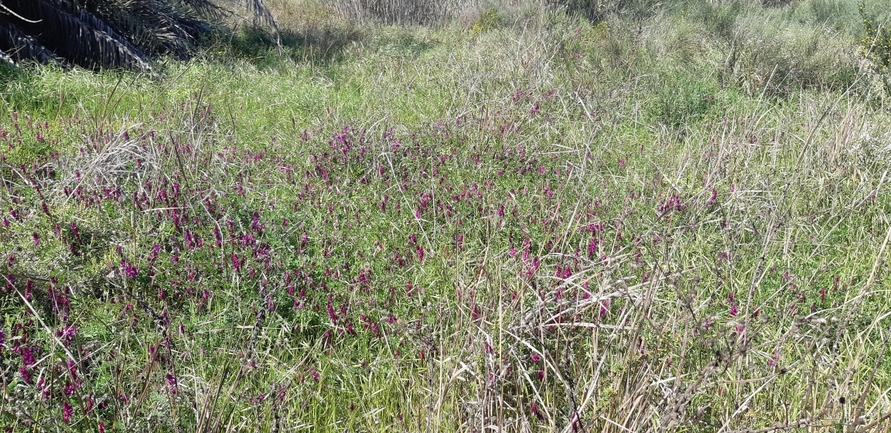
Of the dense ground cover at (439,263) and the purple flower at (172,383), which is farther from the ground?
the purple flower at (172,383)

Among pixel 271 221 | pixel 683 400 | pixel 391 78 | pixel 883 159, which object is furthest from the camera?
pixel 391 78

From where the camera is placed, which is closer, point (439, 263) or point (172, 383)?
point (172, 383)

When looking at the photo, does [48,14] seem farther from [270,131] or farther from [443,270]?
[443,270]

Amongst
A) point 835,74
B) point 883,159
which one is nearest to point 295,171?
point 883,159

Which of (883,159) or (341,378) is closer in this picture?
(341,378)

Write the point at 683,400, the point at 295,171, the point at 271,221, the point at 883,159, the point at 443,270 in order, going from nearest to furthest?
the point at 683,400
the point at 443,270
the point at 271,221
the point at 883,159
the point at 295,171

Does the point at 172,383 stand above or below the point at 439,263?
above

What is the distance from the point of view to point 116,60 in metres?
7.62

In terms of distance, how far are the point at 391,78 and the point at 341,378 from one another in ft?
17.3

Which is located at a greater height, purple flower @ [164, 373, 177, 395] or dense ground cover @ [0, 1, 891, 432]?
purple flower @ [164, 373, 177, 395]

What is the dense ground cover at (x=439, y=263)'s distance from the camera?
201 centimetres

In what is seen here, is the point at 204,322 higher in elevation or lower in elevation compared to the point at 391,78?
higher

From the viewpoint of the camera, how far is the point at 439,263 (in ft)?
10.1

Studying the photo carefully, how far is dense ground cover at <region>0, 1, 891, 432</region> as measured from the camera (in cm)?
201
